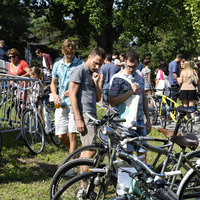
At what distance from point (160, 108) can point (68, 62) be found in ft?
15.6

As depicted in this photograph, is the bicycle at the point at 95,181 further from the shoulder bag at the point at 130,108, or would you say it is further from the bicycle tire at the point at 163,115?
the bicycle tire at the point at 163,115

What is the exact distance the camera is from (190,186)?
122 inches

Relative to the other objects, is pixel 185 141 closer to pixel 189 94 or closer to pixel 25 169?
pixel 25 169

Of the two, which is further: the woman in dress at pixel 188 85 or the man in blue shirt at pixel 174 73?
the man in blue shirt at pixel 174 73

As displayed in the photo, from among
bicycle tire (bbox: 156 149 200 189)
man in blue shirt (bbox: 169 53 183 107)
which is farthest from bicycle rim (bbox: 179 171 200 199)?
man in blue shirt (bbox: 169 53 183 107)

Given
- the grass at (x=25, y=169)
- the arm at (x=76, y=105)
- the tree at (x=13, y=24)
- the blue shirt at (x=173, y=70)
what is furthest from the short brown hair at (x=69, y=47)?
the tree at (x=13, y=24)

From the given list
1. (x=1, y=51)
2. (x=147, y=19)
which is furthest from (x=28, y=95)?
(x=147, y=19)

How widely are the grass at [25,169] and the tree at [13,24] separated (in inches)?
1071

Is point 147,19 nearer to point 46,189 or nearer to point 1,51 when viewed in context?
point 1,51

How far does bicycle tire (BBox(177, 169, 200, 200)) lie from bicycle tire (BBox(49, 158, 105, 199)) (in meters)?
0.94

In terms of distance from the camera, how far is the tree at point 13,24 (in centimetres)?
3019

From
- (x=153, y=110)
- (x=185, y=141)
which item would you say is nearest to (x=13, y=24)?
(x=153, y=110)

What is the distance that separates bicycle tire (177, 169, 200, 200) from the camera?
9.89 ft

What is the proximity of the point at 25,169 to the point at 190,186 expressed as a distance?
8.78 ft
